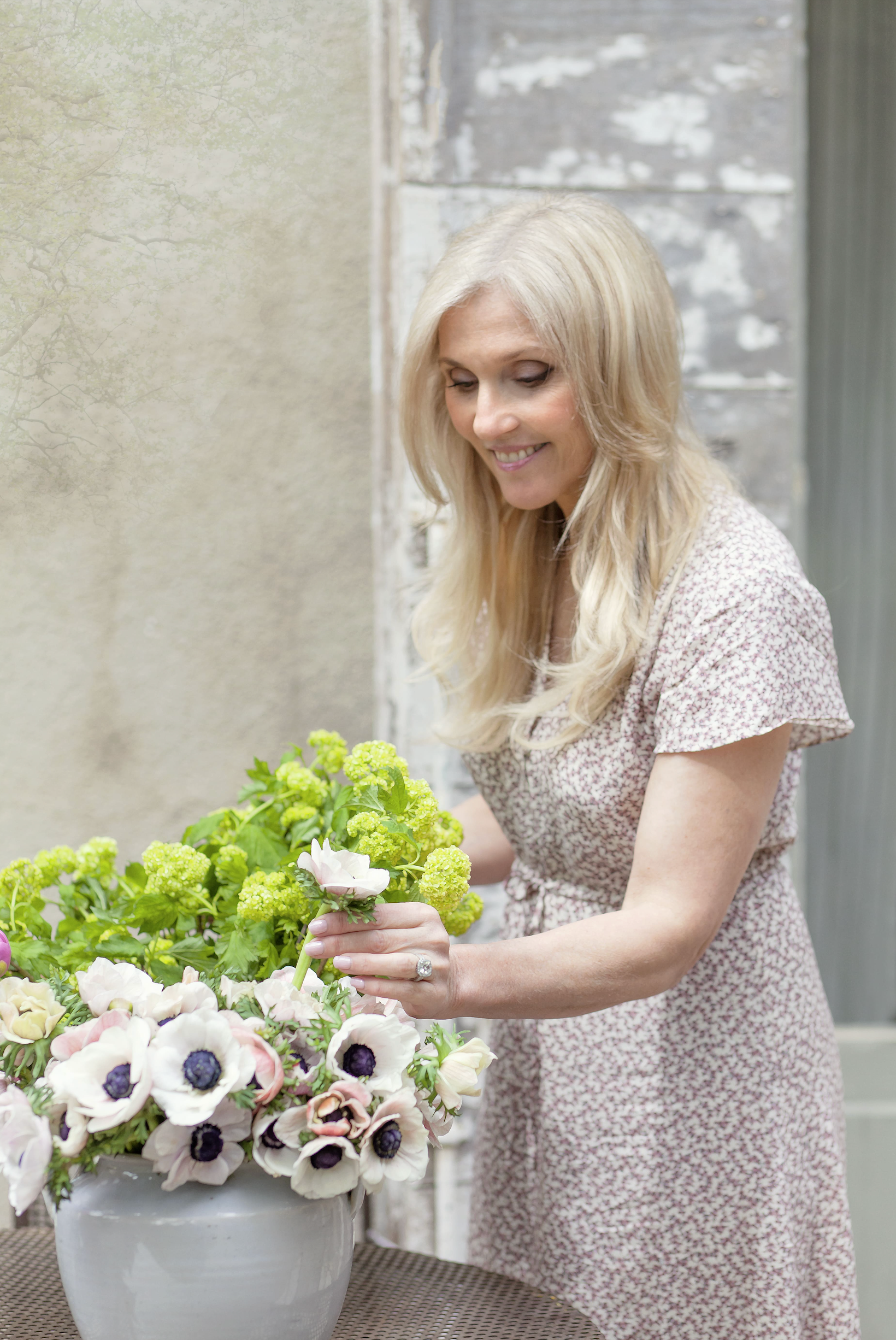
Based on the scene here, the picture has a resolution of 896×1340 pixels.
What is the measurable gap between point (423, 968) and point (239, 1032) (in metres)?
0.18

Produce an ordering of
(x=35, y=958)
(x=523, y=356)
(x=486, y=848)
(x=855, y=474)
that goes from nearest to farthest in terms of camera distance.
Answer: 1. (x=35, y=958)
2. (x=523, y=356)
3. (x=486, y=848)
4. (x=855, y=474)

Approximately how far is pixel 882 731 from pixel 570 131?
1.28 metres

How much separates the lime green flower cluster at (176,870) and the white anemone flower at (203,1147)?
236 mm

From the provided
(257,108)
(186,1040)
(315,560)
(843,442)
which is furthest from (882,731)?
(186,1040)

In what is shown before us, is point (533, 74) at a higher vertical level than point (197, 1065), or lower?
higher

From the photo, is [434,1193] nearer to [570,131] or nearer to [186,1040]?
[186,1040]

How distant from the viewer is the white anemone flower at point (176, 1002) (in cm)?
92

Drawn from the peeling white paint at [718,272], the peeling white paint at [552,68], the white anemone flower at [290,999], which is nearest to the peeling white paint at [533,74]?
the peeling white paint at [552,68]

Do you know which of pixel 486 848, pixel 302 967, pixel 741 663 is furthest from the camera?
pixel 486 848

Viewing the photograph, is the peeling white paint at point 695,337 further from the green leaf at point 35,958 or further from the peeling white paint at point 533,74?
the green leaf at point 35,958

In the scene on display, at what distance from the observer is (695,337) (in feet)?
6.97

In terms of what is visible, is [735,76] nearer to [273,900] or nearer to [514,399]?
[514,399]

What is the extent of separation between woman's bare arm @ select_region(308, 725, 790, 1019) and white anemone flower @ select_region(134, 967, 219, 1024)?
0.25 meters

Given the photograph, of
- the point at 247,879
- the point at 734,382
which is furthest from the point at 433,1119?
the point at 734,382
